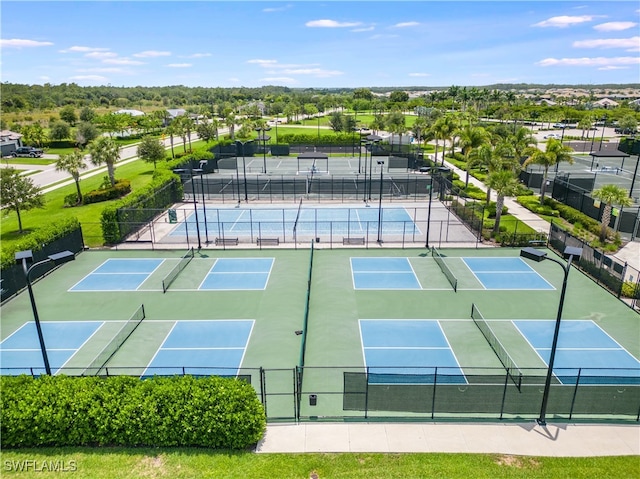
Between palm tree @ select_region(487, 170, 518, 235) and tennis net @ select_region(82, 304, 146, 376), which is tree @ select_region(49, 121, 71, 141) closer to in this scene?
tennis net @ select_region(82, 304, 146, 376)

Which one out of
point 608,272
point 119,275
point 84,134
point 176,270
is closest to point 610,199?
point 608,272

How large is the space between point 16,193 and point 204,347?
76.5 feet

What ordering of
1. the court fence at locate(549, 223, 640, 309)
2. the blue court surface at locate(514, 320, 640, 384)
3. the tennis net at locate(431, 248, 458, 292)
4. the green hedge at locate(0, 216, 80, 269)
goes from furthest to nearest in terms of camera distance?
the tennis net at locate(431, 248, 458, 292) < the green hedge at locate(0, 216, 80, 269) < the court fence at locate(549, 223, 640, 309) < the blue court surface at locate(514, 320, 640, 384)

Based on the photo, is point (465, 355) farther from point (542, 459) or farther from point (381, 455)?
point (381, 455)

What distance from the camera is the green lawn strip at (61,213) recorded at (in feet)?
106

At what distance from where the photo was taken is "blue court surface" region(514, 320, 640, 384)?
16.7m

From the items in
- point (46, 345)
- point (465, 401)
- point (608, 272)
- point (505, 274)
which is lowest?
point (46, 345)

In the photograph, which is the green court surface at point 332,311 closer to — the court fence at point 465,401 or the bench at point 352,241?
the court fence at point 465,401

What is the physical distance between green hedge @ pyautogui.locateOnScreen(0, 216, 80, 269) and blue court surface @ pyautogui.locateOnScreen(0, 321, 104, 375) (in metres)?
4.64

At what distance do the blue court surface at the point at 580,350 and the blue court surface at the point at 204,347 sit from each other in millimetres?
12493

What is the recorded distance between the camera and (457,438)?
1268 centimetres

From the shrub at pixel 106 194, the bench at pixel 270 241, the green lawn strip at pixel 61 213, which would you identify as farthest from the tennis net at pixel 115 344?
the shrub at pixel 106 194

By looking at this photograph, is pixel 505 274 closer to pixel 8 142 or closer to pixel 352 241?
pixel 352 241

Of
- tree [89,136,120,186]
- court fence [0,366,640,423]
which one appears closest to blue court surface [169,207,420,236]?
tree [89,136,120,186]
